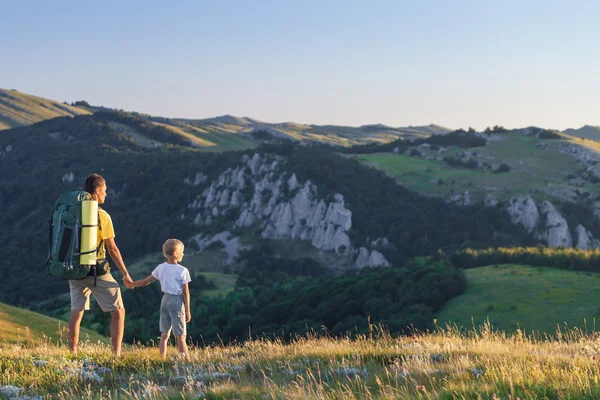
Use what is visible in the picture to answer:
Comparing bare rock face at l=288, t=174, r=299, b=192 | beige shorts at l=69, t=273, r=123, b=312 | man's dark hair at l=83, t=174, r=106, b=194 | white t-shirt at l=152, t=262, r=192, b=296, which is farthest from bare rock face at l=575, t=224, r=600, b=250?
man's dark hair at l=83, t=174, r=106, b=194

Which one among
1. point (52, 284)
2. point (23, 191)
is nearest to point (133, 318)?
point (52, 284)

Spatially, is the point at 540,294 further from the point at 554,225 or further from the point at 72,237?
the point at 554,225

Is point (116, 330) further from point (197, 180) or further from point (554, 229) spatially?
point (197, 180)

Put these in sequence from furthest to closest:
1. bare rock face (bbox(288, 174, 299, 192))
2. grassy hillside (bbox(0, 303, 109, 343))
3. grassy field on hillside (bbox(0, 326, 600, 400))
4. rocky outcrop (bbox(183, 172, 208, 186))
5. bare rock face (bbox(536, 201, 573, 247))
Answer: rocky outcrop (bbox(183, 172, 208, 186)) → bare rock face (bbox(288, 174, 299, 192)) → bare rock face (bbox(536, 201, 573, 247)) → grassy hillside (bbox(0, 303, 109, 343)) → grassy field on hillside (bbox(0, 326, 600, 400))

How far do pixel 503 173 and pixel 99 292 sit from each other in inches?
4800

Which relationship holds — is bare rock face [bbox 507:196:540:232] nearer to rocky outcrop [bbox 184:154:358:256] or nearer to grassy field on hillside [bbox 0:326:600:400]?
rocky outcrop [bbox 184:154:358:256]

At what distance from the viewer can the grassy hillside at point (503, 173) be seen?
11306 centimetres

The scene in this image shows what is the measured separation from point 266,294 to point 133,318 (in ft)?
57.0

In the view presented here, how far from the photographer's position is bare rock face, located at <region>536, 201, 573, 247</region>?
99.8 metres

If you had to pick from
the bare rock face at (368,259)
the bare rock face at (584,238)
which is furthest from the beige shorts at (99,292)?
the bare rock face at (584,238)

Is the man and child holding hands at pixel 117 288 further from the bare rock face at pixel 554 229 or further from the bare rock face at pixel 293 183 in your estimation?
the bare rock face at pixel 293 183

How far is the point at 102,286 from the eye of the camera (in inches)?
366

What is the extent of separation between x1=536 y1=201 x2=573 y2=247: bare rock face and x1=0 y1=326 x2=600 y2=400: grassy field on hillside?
98.3 meters

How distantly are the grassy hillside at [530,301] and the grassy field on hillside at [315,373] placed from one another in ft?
101
